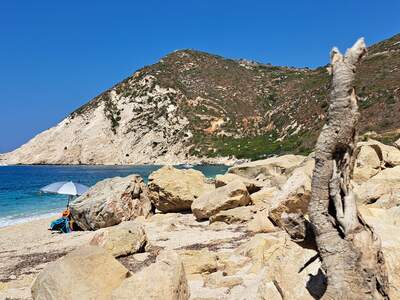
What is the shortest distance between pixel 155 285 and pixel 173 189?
44.3ft

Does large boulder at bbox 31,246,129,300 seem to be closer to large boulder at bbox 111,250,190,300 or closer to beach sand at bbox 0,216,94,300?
large boulder at bbox 111,250,190,300

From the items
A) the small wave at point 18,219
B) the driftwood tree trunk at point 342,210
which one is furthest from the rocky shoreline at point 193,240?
the small wave at point 18,219

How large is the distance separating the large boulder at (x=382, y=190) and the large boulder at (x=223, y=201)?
4867mm

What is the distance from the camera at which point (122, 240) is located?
1208 cm

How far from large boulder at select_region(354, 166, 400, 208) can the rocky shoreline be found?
0.09 ft

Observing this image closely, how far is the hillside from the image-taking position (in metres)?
92.7

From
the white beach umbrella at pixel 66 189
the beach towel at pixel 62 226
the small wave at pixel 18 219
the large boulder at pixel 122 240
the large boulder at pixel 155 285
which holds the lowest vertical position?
the small wave at pixel 18 219

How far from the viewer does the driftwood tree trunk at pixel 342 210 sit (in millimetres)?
5320

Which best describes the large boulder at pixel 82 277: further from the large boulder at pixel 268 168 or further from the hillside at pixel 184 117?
the hillside at pixel 184 117

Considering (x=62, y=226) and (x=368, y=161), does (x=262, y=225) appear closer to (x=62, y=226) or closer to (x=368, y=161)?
(x=368, y=161)

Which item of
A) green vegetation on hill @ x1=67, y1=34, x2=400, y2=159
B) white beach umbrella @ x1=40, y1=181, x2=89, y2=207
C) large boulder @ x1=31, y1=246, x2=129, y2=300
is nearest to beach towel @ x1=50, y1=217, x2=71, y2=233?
white beach umbrella @ x1=40, y1=181, x2=89, y2=207

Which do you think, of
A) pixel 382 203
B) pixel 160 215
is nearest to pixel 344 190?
pixel 382 203

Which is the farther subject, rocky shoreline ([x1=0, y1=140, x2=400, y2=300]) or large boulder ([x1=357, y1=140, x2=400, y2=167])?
large boulder ([x1=357, y1=140, x2=400, y2=167])

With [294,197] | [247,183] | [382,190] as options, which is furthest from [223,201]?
[382,190]
